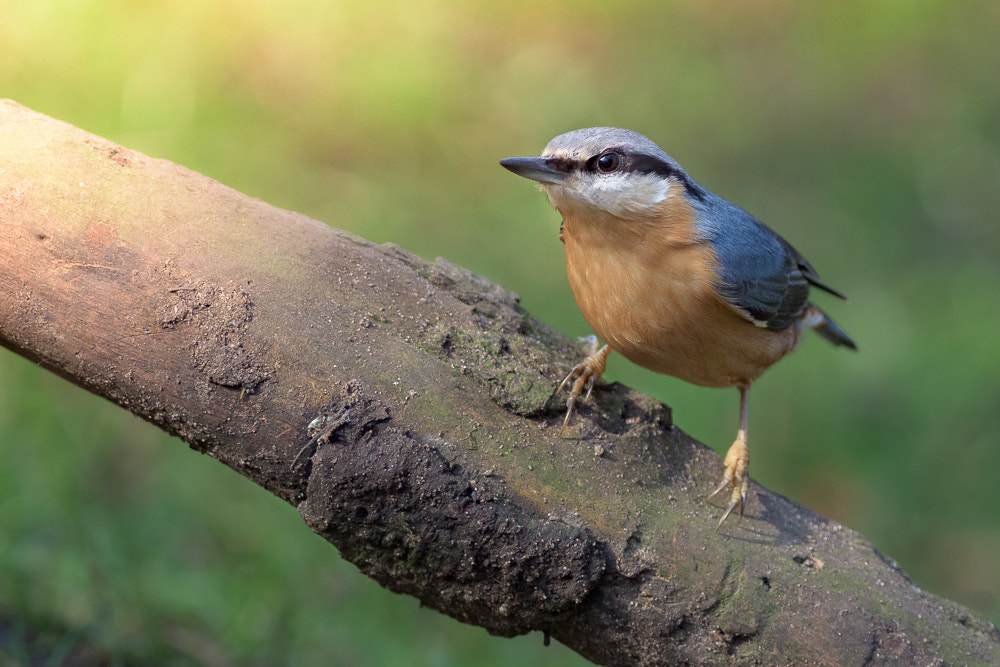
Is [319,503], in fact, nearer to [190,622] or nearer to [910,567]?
[190,622]

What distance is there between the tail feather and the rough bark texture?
1.61 meters

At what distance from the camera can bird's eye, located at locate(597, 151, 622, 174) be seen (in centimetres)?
320

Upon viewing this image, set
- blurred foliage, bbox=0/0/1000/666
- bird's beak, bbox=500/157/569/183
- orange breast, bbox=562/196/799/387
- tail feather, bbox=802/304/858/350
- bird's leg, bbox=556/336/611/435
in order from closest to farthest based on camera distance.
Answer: bird's leg, bbox=556/336/611/435 → bird's beak, bbox=500/157/569/183 → orange breast, bbox=562/196/799/387 → blurred foliage, bbox=0/0/1000/666 → tail feather, bbox=802/304/858/350

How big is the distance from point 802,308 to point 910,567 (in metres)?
2.05

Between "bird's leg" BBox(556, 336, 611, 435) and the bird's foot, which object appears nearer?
"bird's leg" BBox(556, 336, 611, 435)

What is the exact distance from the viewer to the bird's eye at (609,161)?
3201 millimetres

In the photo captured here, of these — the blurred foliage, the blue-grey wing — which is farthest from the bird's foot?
the blurred foliage

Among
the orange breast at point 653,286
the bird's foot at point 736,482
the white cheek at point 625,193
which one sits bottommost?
the bird's foot at point 736,482

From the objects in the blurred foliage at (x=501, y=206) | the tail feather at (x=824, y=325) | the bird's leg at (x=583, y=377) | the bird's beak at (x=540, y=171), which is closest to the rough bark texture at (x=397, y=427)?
the bird's leg at (x=583, y=377)

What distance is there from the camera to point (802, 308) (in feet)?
13.2

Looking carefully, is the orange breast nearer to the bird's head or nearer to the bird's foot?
the bird's head

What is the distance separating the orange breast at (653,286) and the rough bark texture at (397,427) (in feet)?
1.70

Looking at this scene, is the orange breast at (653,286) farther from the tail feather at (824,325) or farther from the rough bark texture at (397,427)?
the tail feather at (824,325)

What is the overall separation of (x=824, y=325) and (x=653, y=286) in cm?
176
